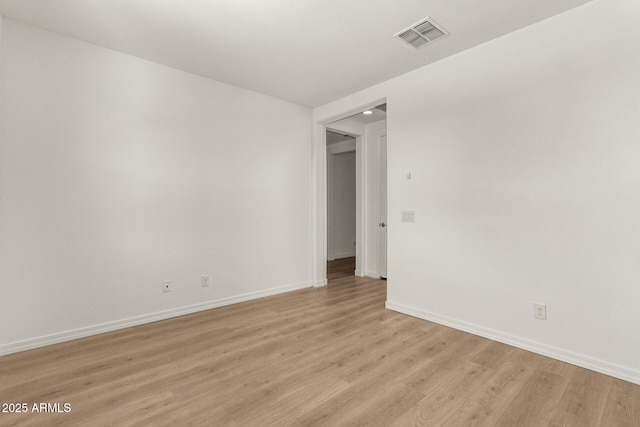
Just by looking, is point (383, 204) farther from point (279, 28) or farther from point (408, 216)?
point (279, 28)

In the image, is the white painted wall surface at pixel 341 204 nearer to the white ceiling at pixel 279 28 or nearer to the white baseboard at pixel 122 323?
the white baseboard at pixel 122 323

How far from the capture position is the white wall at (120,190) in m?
2.39

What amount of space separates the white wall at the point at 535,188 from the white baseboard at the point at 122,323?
6.29 feet

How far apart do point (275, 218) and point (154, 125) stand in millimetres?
1771

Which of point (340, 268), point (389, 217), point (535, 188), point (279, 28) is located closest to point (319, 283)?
point (340, 268)

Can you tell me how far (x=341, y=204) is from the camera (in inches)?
279

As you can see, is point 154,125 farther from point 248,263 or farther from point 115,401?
point 115,401

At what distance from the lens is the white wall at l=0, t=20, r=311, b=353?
2389mm

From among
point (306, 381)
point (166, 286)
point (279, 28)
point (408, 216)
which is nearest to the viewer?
point (306, 381)

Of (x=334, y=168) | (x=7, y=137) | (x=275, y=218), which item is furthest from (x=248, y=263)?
(x=334, y=168)

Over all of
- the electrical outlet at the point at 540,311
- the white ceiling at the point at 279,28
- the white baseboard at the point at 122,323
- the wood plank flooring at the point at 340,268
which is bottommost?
the wood plank flooring at the point at 340,268

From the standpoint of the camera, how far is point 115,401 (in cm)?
173

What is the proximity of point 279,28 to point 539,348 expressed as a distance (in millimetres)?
3335

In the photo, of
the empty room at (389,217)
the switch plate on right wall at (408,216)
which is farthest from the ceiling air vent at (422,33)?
the switch plate on right wall at (408,216)
